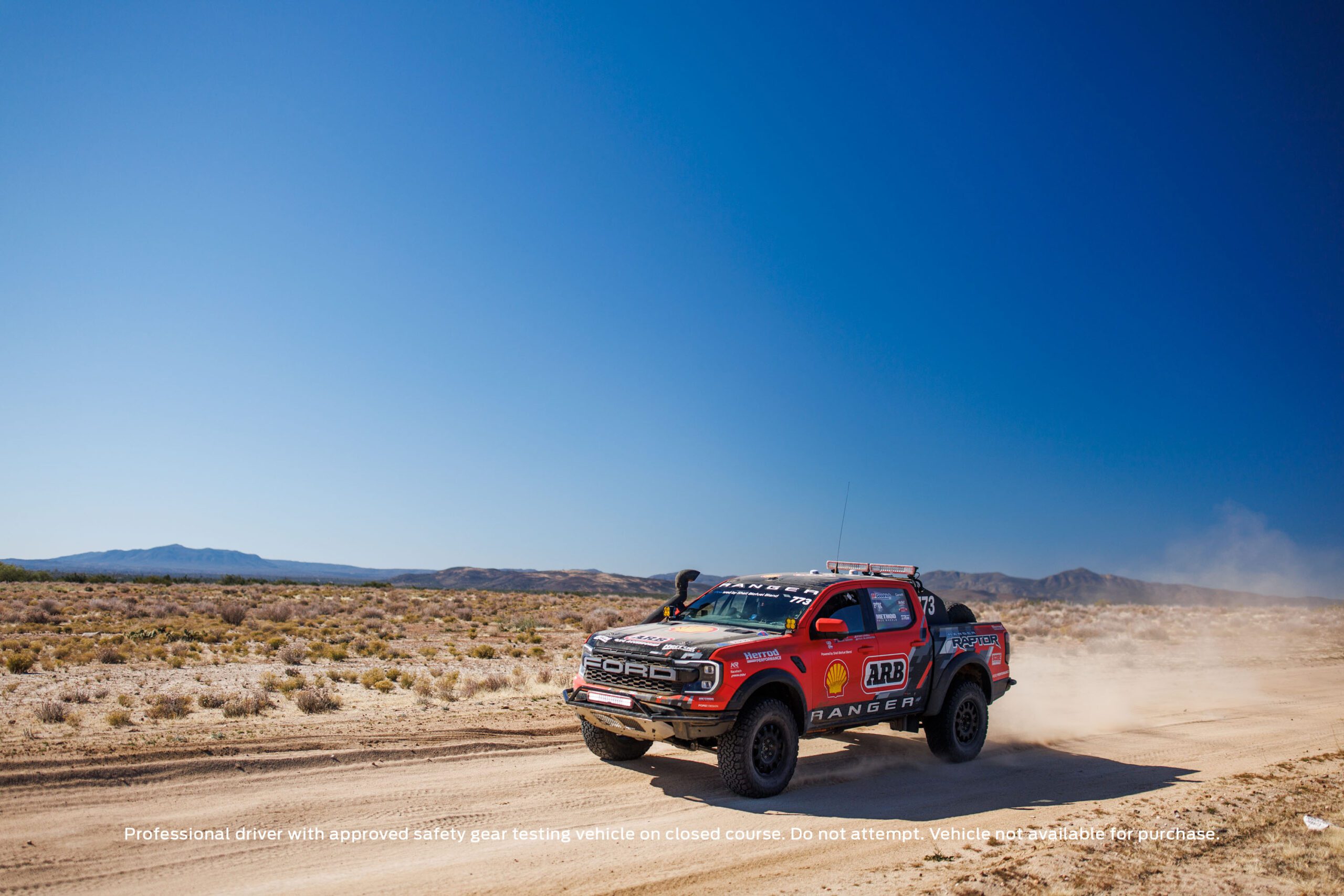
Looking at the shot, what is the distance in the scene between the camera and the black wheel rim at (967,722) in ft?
34.3

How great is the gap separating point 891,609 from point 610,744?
12.0 ft

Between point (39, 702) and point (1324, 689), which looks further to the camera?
point (1324, 689)

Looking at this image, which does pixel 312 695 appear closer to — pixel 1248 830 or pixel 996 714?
pixel 996 714

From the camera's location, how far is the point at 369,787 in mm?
8336

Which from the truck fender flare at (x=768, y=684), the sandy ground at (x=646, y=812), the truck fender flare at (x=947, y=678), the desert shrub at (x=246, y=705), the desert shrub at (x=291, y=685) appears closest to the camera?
the sandy ground at (x=646, y=812)

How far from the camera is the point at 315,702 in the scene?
42.4ft

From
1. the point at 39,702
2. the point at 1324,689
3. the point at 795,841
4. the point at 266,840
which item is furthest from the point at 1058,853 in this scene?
the point at 1324,689

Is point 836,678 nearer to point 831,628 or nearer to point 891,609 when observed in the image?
point 831,628

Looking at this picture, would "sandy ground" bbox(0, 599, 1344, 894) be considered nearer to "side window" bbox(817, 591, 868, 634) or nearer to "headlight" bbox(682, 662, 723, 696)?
"headlight" bbox(682, 662, 723, 696)

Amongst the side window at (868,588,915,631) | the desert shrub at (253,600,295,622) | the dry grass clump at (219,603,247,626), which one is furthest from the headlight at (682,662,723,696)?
the desert shrub at (253,600,295,622)

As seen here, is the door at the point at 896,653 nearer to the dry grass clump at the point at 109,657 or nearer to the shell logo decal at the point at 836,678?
the shell logo decal at the point at 836,678

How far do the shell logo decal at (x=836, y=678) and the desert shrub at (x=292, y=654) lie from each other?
14775 millimetres

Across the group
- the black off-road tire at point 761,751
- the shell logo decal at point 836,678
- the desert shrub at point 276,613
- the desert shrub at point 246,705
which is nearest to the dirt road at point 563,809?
the black off-road tire at point 761,751

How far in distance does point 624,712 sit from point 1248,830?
558 centimetres
